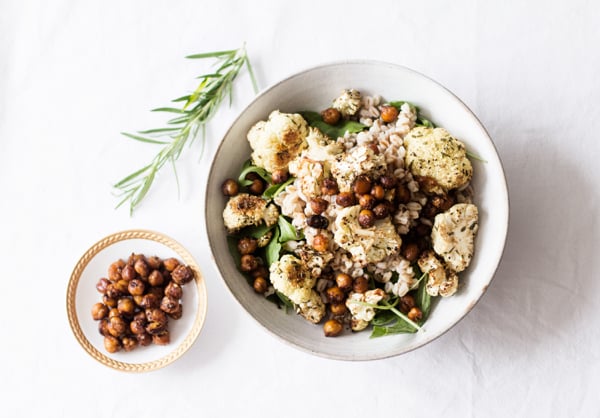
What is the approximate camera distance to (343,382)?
8.87ft

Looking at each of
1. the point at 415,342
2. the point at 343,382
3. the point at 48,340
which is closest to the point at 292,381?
the point at 343,382

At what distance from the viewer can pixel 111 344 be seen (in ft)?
8.82

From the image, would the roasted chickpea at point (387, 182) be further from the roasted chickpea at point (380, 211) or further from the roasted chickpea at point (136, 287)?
the roasted chickpea at point (136, 287)

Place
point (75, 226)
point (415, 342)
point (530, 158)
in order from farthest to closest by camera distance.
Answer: point (75, 226) < point (530, 158) < point (415, 342)

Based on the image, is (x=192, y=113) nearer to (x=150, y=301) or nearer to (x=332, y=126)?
(x=332, y=126)

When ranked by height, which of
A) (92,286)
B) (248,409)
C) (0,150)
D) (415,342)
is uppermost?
(0,150)

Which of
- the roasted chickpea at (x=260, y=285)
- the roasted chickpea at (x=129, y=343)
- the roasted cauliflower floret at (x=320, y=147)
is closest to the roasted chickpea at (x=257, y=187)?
the roasted cauliflower floret at (x=320, y=147)

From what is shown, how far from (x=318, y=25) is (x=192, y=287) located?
1.30 meters

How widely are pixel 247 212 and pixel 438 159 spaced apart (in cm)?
76

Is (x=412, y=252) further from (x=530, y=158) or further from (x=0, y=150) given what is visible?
(x=0, y=150)

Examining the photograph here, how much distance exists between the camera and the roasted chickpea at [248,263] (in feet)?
8.05

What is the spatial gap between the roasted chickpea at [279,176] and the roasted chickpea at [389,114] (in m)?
0.45

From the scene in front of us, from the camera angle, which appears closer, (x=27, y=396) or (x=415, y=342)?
(x=415, y=342)

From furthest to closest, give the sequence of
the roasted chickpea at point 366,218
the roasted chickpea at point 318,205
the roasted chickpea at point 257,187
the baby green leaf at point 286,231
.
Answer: the roasted chickpea at point 257,187 < the baby green leaf at point 286,231 < the roasted chickpea at point 318,205 < the roasted chickpea at point 366,218
